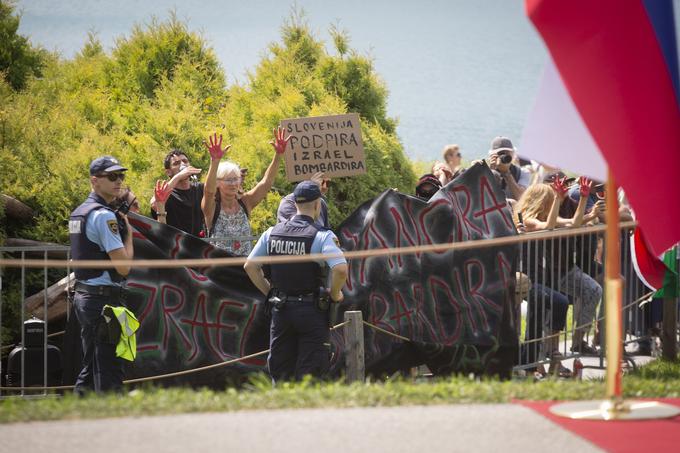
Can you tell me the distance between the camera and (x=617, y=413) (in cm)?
589

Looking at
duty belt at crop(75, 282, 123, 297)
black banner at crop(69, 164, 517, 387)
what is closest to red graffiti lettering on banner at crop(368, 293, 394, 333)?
black banner at crop(69, 164, 517, 387)

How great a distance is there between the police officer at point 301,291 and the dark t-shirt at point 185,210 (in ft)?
4.40

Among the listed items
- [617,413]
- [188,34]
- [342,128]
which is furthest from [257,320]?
[188,34]

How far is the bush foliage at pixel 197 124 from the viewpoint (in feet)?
38.1

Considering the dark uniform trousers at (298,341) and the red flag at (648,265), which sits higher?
the red flag at (648,265)

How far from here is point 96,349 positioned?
8172 millimetres

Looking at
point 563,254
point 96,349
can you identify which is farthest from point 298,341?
point 563,254

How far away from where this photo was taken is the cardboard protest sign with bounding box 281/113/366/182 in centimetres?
1025

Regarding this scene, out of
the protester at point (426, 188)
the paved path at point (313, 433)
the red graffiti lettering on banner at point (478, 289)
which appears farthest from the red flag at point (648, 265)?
the paved path at point (313, 433)

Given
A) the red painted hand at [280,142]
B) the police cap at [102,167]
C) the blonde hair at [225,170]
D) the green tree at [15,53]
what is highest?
the green tree at [15,53]

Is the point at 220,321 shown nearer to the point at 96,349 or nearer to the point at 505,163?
the point at 96,349

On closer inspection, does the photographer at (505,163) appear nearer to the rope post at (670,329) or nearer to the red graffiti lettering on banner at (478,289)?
the red graffiti lettering on banner at (478,289)

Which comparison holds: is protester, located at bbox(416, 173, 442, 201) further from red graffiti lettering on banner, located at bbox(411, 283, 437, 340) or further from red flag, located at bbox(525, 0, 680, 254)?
red flag, located at bbox(525, 0, 680, 254)

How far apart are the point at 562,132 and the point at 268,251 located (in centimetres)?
319
